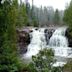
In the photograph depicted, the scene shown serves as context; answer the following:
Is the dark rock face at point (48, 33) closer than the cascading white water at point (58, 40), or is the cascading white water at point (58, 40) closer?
the cascading white water at point (58, 40)

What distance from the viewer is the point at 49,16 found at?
56.6m

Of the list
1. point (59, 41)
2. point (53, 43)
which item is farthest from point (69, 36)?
point (53, 43)

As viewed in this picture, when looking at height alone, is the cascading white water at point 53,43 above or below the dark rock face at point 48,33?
below

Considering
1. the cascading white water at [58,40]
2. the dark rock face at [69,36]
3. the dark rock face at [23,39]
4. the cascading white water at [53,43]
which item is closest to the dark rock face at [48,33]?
the cascading white water at [53,43]

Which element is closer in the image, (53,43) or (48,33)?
(53,43)

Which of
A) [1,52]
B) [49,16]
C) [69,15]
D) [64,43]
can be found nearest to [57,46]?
[64,43]

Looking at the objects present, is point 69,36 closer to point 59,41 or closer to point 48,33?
point 59,41

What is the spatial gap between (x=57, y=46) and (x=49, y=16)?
28299mm

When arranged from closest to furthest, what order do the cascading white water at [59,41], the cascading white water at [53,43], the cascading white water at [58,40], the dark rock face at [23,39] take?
1. the cascading white water at [53,43]
2. the cascading white water at [59,41]
3. the dark rock face at [23,39]
4. the cascading white water at [58,40]

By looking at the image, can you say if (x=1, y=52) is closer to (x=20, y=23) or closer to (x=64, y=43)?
(x=64, y=43)

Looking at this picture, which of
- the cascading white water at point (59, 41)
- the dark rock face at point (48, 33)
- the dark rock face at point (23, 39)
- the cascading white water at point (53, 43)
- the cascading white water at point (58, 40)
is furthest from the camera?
the dark rock face at point (48, 33)

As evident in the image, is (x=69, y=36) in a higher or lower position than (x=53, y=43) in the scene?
higher

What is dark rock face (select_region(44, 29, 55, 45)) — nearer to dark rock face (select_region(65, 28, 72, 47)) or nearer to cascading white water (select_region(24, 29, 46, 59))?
cascading white water (select_region(24, 29, 46, 59))

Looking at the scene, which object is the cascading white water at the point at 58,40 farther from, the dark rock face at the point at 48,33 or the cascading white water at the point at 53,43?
the dark rock face at the point at 48,33
